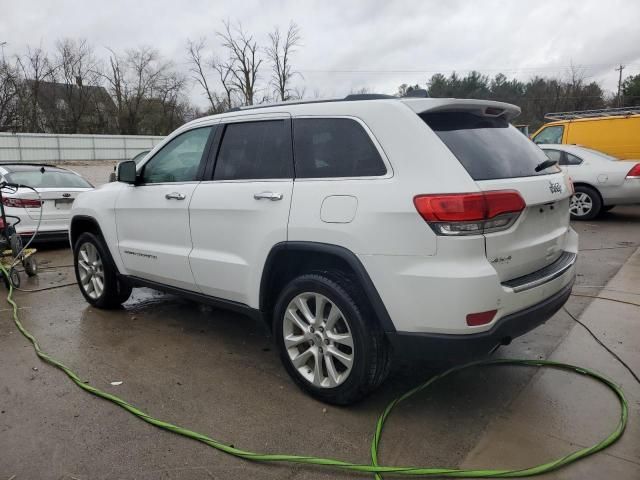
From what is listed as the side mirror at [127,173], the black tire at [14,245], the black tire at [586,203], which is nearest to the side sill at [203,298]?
the side mirror at [127,173]

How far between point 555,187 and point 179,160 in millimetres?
2805

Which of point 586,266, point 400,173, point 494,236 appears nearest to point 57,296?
point 400,173

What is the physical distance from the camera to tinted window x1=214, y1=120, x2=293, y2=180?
129 inches

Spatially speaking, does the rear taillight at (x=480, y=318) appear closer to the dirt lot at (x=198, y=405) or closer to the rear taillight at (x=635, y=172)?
the dirt lot at (x=198, y=405)

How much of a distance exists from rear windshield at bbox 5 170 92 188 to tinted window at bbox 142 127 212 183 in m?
4.96

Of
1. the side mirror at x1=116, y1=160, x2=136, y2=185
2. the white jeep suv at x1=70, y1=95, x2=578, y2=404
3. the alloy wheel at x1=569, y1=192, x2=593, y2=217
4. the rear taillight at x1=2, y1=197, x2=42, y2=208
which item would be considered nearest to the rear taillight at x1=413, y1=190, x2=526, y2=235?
the white jeep suv at x1=70, y1=95, x2=578, y2=404

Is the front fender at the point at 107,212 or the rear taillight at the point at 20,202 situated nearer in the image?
the front fender at the point at 107,212

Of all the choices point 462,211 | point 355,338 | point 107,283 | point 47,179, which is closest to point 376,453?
point 355,338

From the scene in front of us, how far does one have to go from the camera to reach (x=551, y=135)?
1189 cm

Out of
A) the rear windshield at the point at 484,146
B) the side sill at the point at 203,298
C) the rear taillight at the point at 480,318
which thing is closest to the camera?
the rear taillight at the point at 480,318

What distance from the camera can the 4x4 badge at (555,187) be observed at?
2949 mm

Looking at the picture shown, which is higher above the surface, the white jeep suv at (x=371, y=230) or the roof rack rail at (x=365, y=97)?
the roof rack rail at (x=365, y=97)

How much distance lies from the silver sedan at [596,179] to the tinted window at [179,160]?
7.80 meters

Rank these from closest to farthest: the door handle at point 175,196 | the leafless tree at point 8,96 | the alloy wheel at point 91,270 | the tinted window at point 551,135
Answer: the door handle at point 175,196 → the alloy wheel at point 91,270 → the tinted window at point 551,135 → the leafless tree at point 8,96
